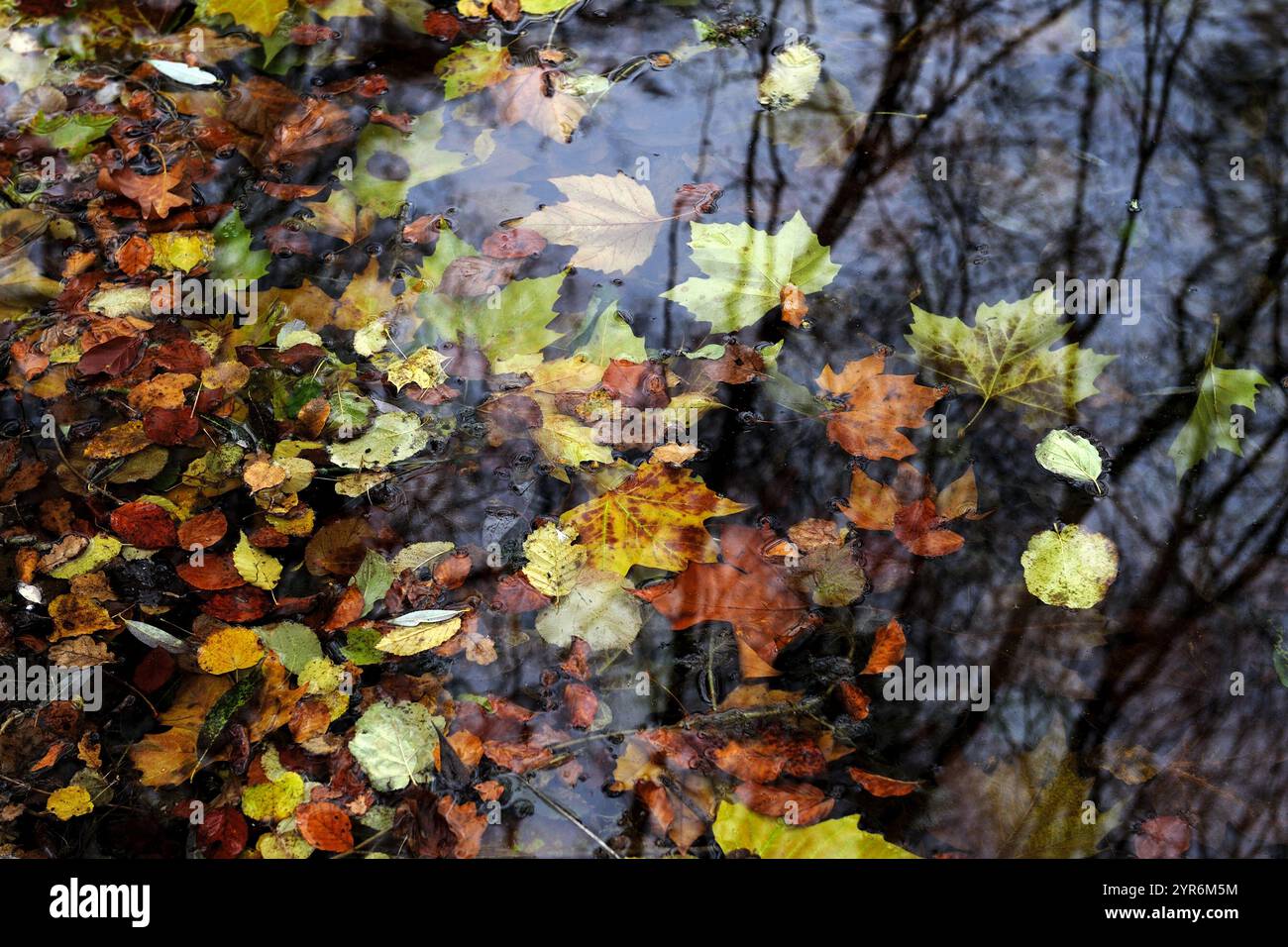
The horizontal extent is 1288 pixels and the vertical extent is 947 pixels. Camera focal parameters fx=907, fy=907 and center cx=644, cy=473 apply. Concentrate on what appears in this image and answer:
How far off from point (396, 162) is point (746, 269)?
1009 mm

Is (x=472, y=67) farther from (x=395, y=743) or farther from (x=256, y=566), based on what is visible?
(x=395, y=743)

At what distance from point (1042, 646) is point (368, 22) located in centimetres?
255

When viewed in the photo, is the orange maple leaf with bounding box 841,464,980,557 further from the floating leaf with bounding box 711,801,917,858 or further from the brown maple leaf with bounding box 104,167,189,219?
the brown maple leaf with bounding box 104,167,189,219

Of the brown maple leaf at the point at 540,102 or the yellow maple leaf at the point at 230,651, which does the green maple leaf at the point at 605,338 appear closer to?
the brown maple leaf at the point at 540,102

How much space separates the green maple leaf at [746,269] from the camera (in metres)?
2.18

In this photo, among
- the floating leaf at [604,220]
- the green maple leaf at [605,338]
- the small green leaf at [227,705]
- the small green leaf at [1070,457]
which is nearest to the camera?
the small green leaf at [227,705]

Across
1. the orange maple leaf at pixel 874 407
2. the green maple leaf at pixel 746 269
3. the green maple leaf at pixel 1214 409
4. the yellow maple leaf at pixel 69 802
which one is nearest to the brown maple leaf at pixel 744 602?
the orange maple leaf at pixel 874 407

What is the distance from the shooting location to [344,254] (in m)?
2.29

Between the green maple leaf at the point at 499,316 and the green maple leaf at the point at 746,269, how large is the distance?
0.30m

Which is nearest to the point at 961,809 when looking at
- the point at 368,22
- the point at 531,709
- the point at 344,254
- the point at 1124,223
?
the point at 531,709

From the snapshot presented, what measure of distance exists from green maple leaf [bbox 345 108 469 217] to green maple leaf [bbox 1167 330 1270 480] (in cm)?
190

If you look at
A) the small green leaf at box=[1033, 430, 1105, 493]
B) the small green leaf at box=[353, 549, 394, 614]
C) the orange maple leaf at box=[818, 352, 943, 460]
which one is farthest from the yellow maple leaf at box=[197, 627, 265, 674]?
the small green leaf at box=[1033, 430, 1105, 493]

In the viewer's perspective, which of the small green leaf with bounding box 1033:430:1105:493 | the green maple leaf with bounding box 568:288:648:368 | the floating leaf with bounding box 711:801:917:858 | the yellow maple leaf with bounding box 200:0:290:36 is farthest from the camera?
the yellow maple leaf with bounding box 200:0:290:36

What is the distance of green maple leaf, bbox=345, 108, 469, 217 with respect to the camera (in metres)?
2.40
